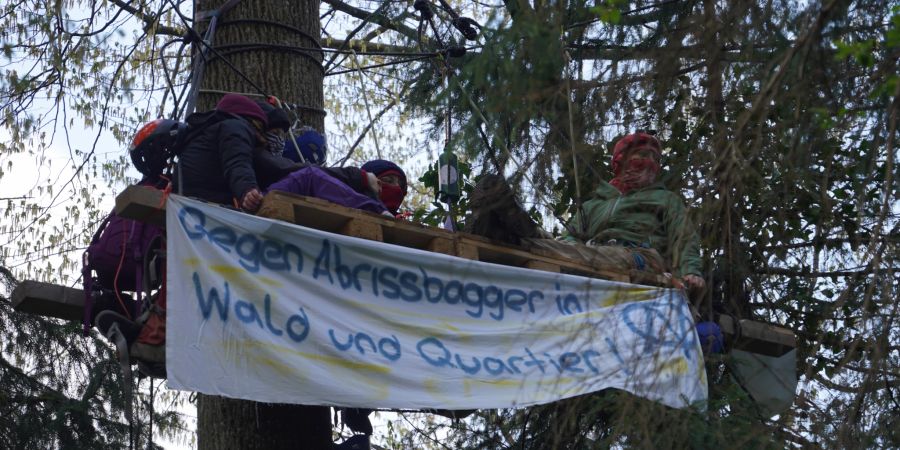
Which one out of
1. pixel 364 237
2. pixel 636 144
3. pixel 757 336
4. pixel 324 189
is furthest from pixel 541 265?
pixel 757 336

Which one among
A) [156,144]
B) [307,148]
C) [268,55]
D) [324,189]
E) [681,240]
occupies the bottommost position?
[681,240]

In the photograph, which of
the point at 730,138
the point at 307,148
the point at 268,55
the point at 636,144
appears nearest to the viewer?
the point at 730,138

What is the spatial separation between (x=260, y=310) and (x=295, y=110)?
238 cm

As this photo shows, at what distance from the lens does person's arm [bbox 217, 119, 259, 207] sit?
19.3ft

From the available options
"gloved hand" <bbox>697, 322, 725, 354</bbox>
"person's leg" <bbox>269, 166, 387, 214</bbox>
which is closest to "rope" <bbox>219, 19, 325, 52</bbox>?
"person's leg" <bbox>269, 166, 387, 214</bbox>

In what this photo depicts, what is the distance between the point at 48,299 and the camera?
618 cm

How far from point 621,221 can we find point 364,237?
190cm

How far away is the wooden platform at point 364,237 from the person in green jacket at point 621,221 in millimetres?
86

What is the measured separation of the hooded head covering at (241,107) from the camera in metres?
6.34

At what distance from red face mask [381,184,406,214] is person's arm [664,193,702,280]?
151 centimetres

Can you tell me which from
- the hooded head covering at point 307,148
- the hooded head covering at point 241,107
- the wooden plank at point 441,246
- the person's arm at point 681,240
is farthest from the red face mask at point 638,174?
the hooded head covering at point 241,107

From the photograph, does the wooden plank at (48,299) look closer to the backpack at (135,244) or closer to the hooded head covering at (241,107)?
the backpack at (135,244)

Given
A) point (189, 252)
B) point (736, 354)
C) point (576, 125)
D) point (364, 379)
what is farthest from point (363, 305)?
point (736, 354)

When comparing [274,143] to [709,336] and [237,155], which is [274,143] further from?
[709,336]
